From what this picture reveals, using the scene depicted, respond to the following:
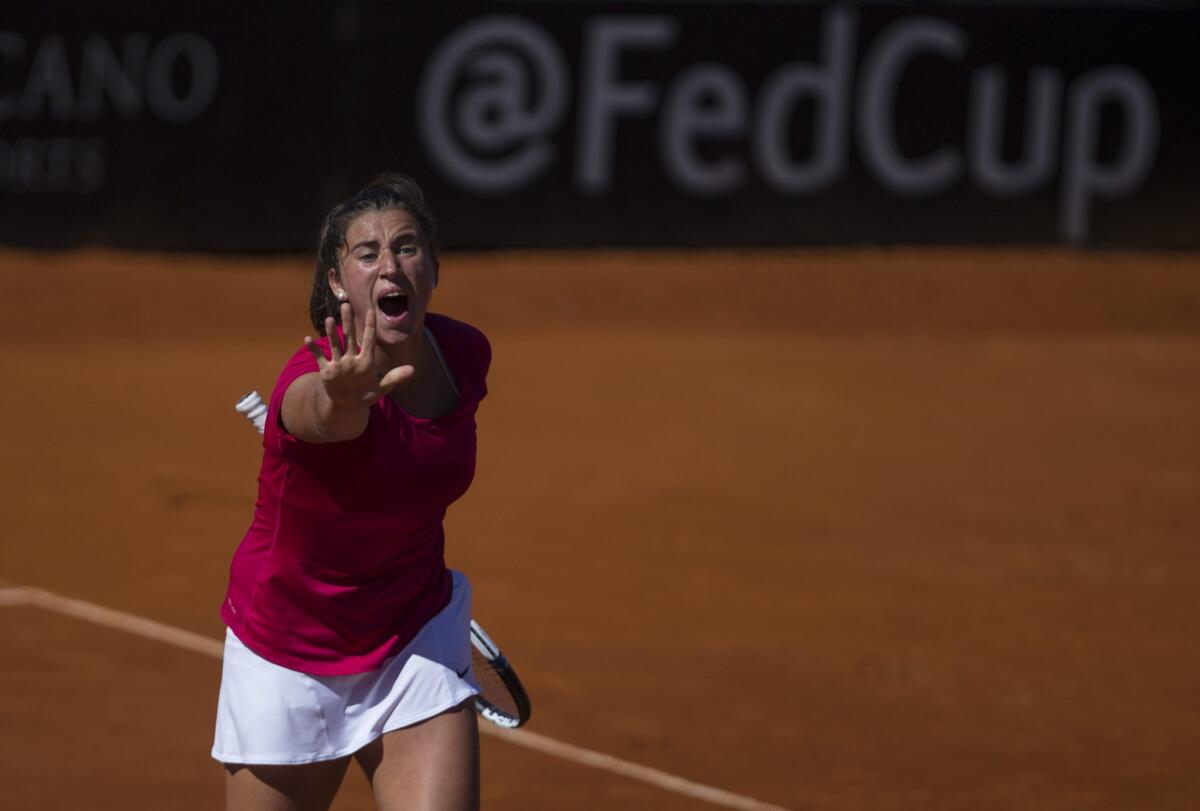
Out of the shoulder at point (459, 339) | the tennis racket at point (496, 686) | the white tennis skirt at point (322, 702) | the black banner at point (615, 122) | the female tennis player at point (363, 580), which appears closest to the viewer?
the female tennis player at point (363, 580)

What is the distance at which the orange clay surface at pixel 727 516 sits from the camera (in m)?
6.35

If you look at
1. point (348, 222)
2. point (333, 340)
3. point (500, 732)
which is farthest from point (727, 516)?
point (333, 340)

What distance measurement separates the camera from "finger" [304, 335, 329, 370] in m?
3.35

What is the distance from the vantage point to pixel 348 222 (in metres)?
3.80

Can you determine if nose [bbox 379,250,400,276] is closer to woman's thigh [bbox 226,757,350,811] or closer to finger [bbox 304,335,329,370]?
finger [bbox 304,335,329,370]

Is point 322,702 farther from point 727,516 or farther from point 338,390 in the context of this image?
point 727,516

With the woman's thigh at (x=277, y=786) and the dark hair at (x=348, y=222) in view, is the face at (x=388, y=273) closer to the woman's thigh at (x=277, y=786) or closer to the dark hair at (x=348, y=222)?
the dark hair at (x=348, y=222)

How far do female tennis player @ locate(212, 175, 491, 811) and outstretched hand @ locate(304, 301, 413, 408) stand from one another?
6.6 inches

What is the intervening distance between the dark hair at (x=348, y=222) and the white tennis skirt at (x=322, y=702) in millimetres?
733

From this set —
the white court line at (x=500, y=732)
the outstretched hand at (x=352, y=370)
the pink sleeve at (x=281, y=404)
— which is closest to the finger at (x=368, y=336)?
the outstretched hand at (x=352, y=370)

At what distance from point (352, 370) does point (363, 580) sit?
0.65m

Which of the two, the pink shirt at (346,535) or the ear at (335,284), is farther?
the ear at (335,284)

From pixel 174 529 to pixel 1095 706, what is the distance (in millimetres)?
4625

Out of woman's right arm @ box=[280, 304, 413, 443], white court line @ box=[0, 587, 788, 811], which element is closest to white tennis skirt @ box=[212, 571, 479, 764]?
woman's right arm @ box=[280, 304, 413, 443]
